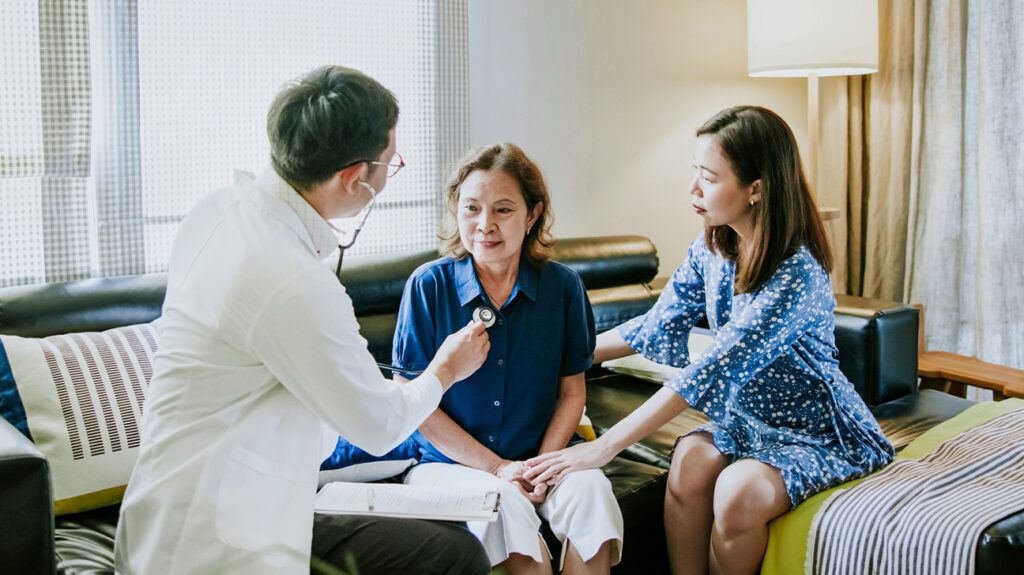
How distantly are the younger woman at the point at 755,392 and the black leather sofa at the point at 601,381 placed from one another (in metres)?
0.15

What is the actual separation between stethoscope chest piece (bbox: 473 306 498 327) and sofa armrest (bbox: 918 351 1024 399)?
1942 millimetres

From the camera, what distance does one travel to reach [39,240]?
240cm

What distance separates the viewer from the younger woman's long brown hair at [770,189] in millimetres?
2008

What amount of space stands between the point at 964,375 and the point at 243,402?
270 centimetres

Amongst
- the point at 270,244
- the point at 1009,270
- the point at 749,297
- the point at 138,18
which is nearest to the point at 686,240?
the point at 1009,270

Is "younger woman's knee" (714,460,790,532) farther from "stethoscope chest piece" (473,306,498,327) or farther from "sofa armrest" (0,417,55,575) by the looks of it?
"sofa armrest" (0,417,55,575)

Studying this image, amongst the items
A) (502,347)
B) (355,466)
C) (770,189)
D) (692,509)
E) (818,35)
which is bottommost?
(692,509)

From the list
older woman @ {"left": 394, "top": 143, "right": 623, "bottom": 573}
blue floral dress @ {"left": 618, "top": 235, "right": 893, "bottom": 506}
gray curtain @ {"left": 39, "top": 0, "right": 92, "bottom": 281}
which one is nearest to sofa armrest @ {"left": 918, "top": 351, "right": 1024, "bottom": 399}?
blue floral dress @ {"left": 618, "top": 235, "right": 893, "bottom": 506}

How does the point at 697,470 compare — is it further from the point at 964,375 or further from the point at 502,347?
the point at 964,375

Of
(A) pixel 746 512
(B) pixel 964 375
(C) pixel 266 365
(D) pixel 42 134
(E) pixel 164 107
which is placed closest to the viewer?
(C) pixel 266 365

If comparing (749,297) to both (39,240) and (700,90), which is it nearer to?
(39,240)

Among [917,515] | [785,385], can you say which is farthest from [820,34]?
[917,515]

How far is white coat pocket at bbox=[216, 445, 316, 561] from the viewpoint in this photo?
1.33 metres

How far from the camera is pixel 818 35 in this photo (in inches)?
134
